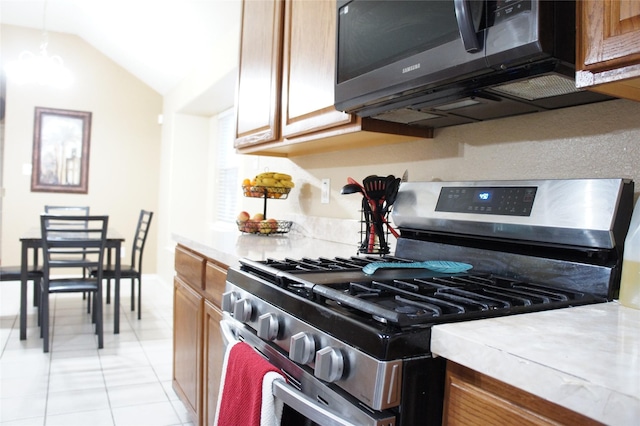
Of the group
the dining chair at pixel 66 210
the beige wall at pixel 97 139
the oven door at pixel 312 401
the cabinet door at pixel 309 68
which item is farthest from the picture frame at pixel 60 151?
the oven door at pixel 312 401

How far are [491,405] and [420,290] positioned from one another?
32 centimetres

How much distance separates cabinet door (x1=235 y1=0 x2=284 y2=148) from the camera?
2.09 meters

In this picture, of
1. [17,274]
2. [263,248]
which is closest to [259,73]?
[263,248]

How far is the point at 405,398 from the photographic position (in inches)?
28.2

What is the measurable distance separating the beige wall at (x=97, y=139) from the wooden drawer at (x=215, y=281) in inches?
176

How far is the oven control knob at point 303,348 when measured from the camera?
34.7 inches

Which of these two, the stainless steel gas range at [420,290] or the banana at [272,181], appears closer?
the stainless steel gas range at [420,290]

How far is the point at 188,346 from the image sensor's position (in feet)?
6.69

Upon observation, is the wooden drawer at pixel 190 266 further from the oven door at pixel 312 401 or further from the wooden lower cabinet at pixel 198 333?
the oven door at pixel 312 401

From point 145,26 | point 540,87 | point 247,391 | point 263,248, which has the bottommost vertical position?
point 247,391

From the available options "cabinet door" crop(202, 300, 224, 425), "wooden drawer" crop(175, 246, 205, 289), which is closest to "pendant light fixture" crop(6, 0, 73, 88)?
"wooden drawer" crop(175, 246, 205, 289)

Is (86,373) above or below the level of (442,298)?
below

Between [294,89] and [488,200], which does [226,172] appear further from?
[488,200]

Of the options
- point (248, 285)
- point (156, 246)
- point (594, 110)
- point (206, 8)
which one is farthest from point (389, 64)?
point (156, 246)
